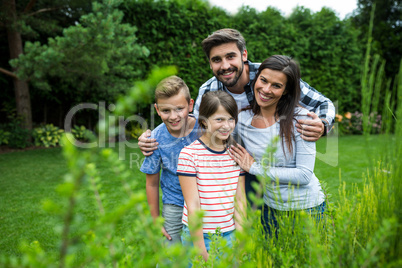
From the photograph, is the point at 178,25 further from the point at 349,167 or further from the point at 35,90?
the point at 349,167

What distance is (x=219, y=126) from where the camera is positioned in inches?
88.7

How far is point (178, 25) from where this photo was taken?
8.91 meters

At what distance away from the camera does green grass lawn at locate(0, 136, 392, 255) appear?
357 centimetres

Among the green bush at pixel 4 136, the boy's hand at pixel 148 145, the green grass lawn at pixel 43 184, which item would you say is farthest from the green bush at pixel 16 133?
the boy's hand at pixel 148 145

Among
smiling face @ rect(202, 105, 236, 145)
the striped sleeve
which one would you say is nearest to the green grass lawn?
smiling face @ rect(202, 105, 236, 145)

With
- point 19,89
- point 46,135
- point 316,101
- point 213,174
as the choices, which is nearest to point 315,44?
point 316,101

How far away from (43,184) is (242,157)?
15.6 feet

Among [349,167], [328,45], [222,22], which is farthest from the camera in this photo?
[328,45]

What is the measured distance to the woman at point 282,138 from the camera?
7.03 ft

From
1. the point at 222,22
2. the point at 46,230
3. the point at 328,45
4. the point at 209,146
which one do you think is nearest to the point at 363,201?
the point at 209,146

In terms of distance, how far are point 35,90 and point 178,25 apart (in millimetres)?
4856

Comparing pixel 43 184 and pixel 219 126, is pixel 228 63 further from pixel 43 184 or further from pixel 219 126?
pixel 43 184

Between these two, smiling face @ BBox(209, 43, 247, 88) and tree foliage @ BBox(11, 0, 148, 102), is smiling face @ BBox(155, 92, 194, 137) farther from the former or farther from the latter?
tree foliage @ BBox(11, 0, 148, 102)

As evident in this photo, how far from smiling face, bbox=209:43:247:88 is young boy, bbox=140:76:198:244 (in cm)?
53
